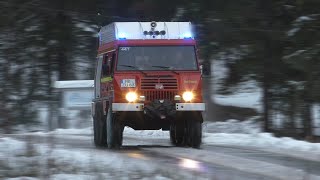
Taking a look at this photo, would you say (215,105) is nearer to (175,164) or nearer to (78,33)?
(175,164)

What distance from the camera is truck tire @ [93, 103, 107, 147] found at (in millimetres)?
15969

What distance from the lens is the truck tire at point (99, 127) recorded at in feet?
52.4

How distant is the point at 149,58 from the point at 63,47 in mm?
5605

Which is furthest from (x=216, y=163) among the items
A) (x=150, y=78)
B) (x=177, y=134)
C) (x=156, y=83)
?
(x=177, y=134)

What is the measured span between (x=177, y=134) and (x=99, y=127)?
2.10 metres

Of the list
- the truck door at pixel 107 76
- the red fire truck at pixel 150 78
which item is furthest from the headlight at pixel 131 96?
the truck door at pixel 107 76

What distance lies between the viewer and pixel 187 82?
14.5 m

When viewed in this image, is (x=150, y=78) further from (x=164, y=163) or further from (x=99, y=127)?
(x=164, y=163)

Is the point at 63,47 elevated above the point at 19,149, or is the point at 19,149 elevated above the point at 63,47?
the point at 63,47

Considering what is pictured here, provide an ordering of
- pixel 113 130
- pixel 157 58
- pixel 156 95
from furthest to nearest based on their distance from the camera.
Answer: pixel 113 130 → pixel 157 58 → pixel 156 95

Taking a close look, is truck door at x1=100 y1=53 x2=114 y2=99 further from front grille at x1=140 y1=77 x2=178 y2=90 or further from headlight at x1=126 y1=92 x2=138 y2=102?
front grille at x1=140 y1=77 x2=178 y2=90

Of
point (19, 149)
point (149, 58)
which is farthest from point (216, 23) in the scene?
point (149, 58)

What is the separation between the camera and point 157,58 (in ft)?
48.1

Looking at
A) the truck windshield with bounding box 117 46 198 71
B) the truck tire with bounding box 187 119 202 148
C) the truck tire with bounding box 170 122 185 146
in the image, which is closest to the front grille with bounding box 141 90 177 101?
the truck windshield with bounding box 117 46 198 71
